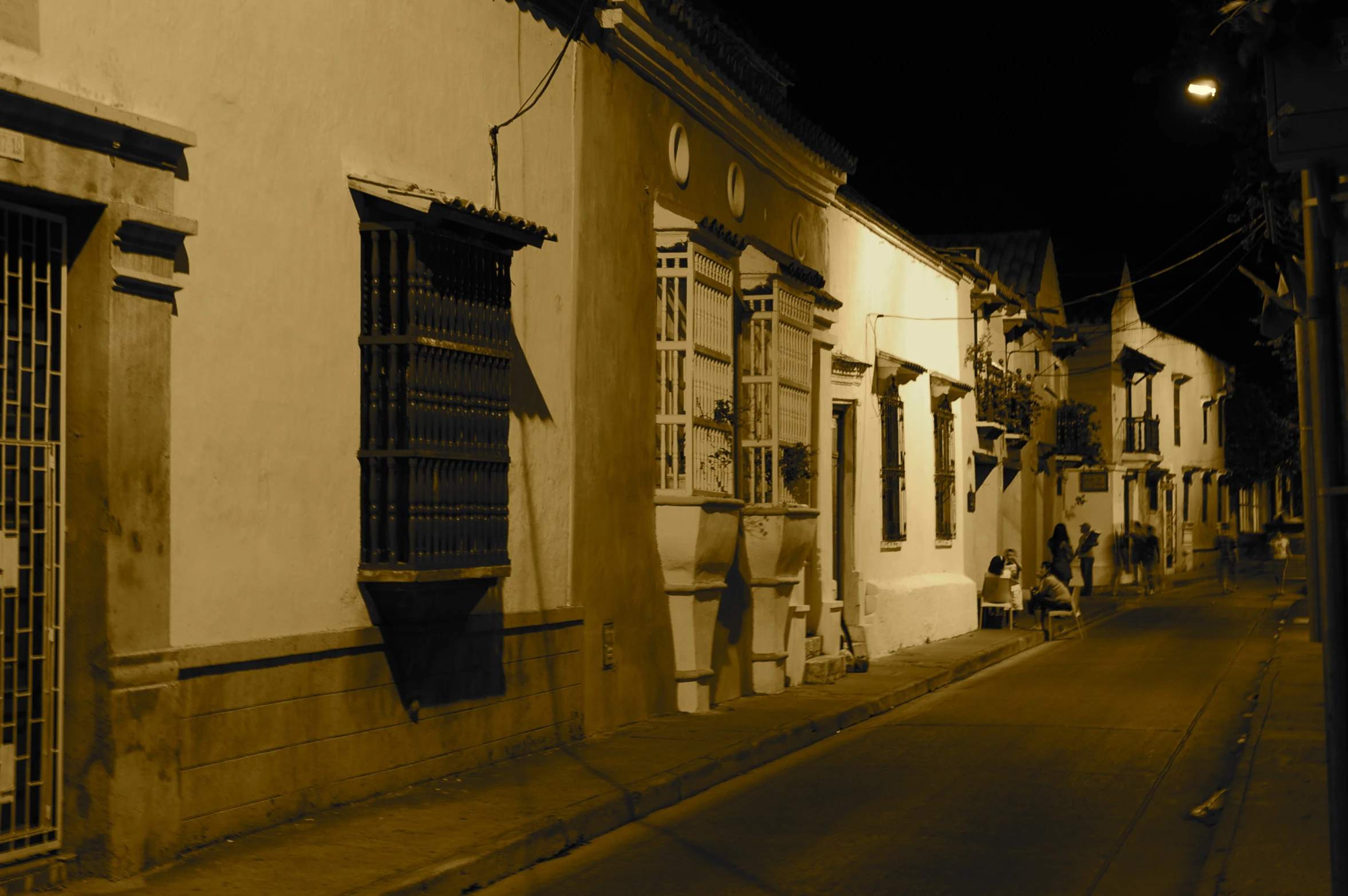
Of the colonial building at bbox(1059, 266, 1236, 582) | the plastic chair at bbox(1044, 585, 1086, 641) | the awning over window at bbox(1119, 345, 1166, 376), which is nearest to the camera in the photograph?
the plastic chair at bbox(1044, 585, 1086, 641)

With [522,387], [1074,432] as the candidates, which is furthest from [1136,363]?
[522,387]

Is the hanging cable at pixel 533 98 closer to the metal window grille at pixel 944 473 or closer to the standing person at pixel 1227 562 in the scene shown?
the metal window grille at pixel 944 473

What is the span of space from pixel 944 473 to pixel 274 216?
657 inches

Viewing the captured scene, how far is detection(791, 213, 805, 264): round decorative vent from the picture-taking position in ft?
57.0

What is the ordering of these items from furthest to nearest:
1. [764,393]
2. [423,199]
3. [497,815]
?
1. [764,393]
2. [423,199]
3. [497,815]

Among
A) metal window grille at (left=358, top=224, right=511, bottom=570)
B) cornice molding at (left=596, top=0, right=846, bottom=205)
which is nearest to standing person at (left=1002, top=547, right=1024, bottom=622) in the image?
cornice molding at (left=596, top=0, right=846, bottom=205)

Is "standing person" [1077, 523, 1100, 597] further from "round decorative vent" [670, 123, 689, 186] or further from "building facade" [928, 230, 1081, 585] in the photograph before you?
"round decorative vent" [670, 123, 689, 186]

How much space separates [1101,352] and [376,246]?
36.4m

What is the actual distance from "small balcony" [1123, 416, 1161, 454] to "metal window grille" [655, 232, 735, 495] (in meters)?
32.7

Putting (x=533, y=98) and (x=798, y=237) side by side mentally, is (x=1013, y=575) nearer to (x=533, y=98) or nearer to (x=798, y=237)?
(x=798, y=237)

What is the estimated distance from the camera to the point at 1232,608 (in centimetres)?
3062

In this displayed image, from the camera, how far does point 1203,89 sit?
18.7 feet

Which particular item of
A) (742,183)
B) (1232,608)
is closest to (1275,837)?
(742,183)

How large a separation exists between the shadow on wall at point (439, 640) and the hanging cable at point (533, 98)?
2.67m
